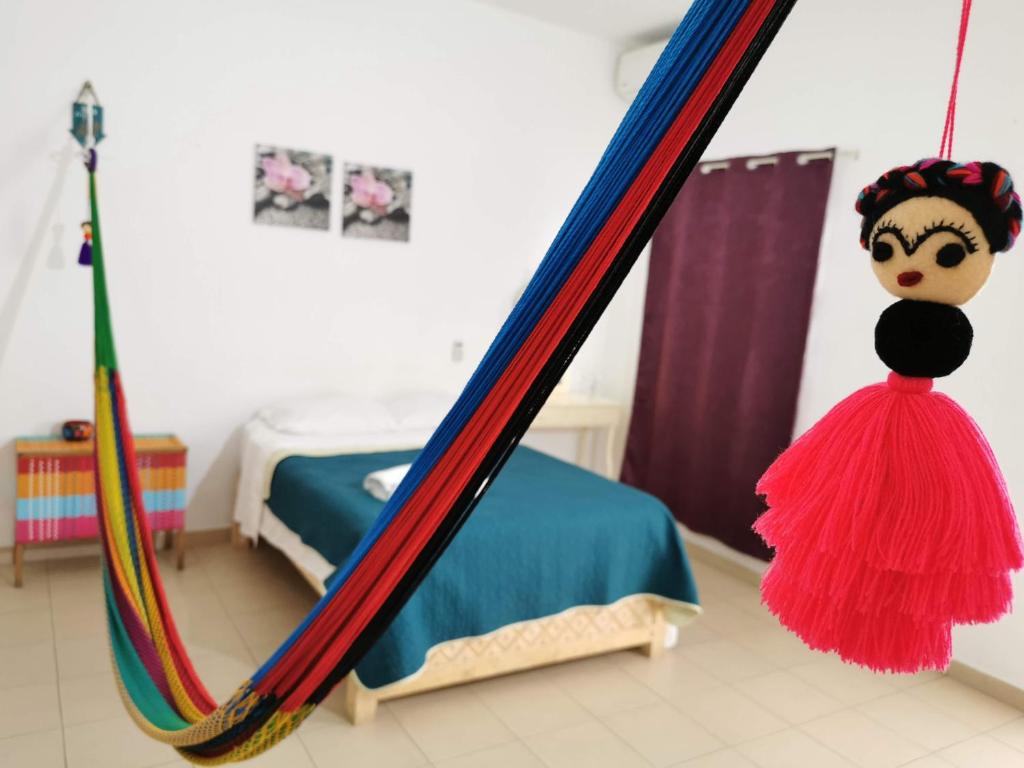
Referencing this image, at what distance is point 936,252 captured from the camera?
2.50ft

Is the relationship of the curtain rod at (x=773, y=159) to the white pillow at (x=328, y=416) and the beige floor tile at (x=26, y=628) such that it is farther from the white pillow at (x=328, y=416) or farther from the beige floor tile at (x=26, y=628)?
the beige floor tile at (x=26, y=628)

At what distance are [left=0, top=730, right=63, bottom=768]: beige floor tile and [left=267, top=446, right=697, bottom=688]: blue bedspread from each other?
821 mm

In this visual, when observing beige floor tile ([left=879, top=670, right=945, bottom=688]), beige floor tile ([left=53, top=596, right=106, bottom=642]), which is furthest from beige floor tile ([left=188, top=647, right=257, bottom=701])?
beige floor tile ([left=879, top=670, right=945, bottom=688])

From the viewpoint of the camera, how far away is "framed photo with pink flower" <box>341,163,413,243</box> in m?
3.81

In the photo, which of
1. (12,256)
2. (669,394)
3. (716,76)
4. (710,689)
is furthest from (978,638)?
(12,256)

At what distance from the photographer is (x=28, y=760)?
6.75 ft

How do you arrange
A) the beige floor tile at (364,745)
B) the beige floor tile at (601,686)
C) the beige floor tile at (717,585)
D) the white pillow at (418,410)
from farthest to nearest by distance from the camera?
the white pillow at (418,410), the beige floor tile at (717,585), the beige floor tile at (601,686), the beige floor tile at (364,745)

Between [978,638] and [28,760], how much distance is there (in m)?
3.12

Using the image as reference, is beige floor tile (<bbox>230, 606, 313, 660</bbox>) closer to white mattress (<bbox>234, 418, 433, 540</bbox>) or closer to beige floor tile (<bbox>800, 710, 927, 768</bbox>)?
white mattress (<bbox>234, 418, 433, 540</bbox>)

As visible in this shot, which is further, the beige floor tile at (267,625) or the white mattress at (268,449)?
the white mattress at (268,449)

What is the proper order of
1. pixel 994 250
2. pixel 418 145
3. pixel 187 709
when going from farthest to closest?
pixel 418 145 → pixel 187 709 → pixel 994 250

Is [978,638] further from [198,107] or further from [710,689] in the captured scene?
[198,107]

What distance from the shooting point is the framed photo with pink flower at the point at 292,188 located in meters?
3.60

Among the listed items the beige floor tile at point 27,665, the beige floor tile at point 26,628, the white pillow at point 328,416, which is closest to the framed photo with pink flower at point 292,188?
the white pillow at point 328,416
